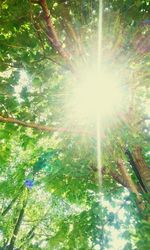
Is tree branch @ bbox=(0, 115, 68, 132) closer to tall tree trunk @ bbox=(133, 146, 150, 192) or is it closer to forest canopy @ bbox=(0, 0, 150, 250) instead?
forest canopy @ bbox=(0, 0, 150, 250)

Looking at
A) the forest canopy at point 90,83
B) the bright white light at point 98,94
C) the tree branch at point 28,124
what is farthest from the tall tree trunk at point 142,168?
the tree branch at point 28,124

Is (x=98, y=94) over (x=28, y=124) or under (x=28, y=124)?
over

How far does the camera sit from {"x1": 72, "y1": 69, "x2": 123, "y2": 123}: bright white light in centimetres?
435

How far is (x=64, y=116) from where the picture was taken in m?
4.35

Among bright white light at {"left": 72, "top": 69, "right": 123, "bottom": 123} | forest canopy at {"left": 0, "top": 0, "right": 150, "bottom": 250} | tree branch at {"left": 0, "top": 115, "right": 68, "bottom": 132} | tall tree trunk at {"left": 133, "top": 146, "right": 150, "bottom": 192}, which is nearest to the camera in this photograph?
tree branch at {"left": 0, "top": 115, "right": 68, "bottom": 132}

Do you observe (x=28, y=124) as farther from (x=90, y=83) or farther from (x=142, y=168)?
(x=142, y=168)

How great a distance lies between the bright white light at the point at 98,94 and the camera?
4352mm

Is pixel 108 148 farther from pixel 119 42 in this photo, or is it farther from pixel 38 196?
pixel 38 196

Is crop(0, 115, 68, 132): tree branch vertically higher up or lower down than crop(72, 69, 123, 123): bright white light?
lower down

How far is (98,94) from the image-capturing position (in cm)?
447

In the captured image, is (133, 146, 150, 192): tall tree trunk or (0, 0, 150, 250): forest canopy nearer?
(0, 0, 150, 250): forest canopy

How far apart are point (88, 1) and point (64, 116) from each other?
158 cm

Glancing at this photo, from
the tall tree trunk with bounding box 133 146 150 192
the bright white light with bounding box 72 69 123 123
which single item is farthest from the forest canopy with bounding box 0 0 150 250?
the tall tree trunk with bounding box 133 146 150 192

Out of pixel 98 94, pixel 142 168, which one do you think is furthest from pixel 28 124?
pixel 142 168
